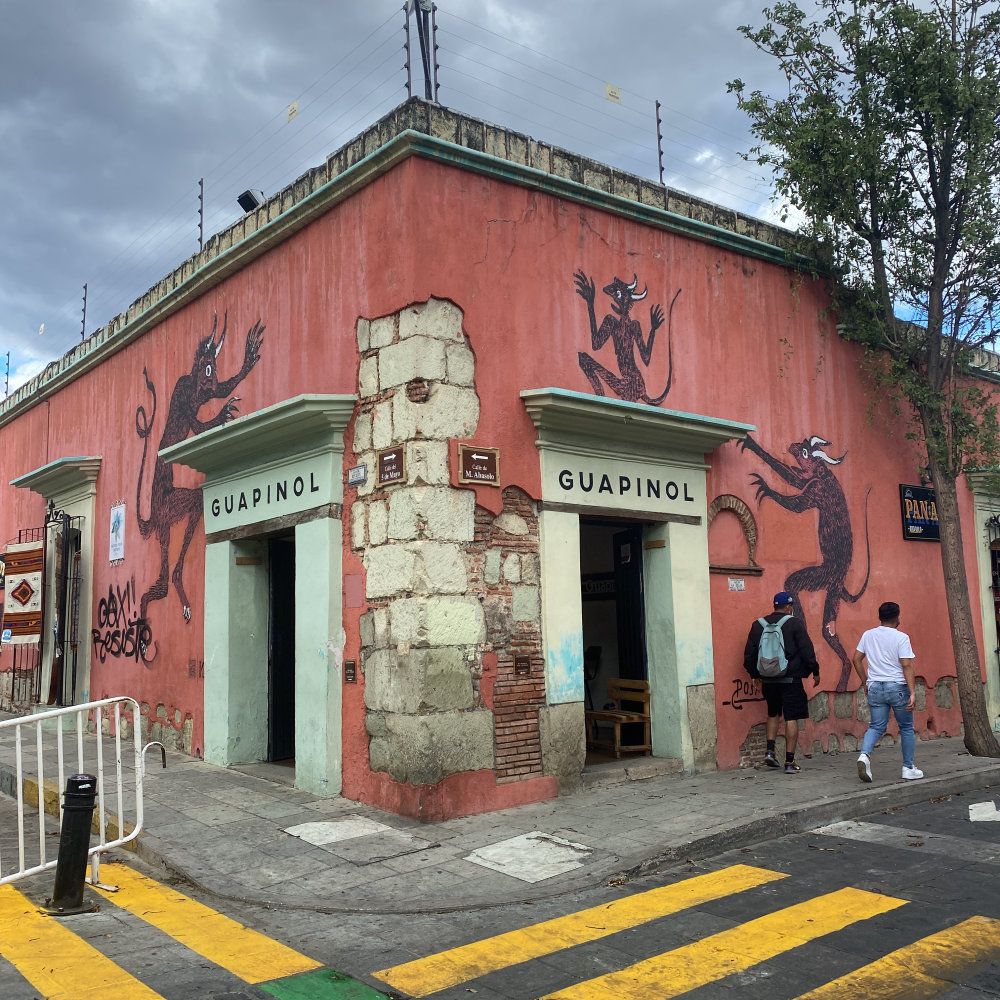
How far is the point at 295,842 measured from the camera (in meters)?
6.61

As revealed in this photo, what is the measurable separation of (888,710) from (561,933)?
190 inches

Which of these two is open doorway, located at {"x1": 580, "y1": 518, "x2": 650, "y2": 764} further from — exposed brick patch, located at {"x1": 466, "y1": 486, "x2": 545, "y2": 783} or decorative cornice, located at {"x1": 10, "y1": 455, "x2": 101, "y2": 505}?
decorative cornice, located at {"x1": 10, "y1": 455, "x2": 101, "y2": 505}

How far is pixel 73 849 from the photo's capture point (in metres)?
5.20

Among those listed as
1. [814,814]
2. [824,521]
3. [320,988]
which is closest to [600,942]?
[320,988]

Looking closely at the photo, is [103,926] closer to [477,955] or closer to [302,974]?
[302,974]

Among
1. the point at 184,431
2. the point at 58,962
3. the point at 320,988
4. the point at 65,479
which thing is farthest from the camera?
the point at 65,479

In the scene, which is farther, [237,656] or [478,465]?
[237,656]

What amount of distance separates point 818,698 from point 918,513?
320 centimetres

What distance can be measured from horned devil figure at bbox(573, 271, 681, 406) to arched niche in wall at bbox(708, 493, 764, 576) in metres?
1.26

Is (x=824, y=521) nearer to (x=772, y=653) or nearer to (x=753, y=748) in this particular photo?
(x=772, y=653)

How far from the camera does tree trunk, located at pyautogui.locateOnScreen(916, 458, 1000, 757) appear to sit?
10.0 meters

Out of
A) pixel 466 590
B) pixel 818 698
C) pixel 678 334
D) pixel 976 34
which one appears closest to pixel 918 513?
pixel 818 698

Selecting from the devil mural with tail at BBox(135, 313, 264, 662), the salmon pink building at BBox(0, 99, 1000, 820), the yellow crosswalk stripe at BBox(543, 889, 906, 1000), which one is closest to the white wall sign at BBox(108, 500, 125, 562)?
the salmon pink building at BBox(0, 99, 1000, 820)

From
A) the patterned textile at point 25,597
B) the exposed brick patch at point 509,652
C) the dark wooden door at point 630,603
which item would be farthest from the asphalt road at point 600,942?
the patterned textile at point 25,597
